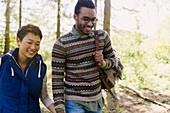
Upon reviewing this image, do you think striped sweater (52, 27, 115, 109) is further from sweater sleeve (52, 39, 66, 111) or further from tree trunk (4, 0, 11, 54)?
tree trunk (4, 0, 11, 54)

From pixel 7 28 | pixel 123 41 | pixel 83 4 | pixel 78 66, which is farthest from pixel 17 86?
Answer: pixel 7 28

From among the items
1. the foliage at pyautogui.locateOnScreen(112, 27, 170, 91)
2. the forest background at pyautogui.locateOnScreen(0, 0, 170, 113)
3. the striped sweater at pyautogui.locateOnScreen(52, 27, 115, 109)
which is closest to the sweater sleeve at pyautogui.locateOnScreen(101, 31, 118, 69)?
the striped sweater at pyautogui.locateOnScreen(52, 27, 115, 109)

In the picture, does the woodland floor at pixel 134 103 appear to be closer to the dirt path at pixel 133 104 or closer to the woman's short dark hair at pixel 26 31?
the dirt path at pixel 133 104

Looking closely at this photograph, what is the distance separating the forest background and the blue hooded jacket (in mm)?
4035

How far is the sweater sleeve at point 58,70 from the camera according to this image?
2.29 m

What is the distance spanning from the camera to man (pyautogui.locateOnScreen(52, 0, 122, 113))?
A: 2.31 meters

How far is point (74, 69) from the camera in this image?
93.0 inches

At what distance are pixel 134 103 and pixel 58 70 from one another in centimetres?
503

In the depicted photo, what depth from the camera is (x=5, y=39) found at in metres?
15.1

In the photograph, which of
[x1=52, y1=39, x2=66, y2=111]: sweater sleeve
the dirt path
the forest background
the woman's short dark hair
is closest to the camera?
the woman's short dark hair

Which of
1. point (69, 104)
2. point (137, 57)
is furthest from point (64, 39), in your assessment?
point (137, 57)

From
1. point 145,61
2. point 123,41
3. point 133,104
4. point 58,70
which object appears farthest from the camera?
point 145,61

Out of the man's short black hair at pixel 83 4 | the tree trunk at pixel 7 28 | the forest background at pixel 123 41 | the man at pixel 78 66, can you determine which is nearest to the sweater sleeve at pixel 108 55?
the man at pixel 78 66

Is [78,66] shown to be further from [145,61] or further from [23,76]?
[145,61]
